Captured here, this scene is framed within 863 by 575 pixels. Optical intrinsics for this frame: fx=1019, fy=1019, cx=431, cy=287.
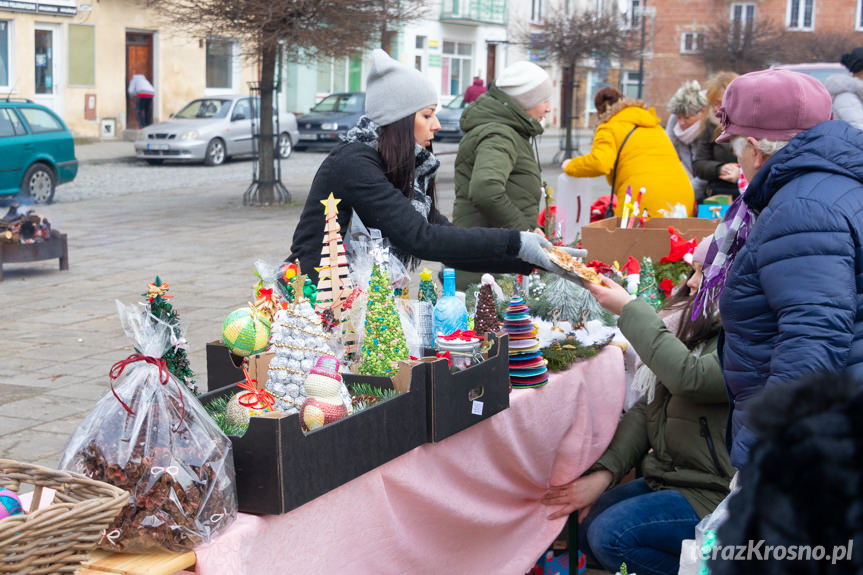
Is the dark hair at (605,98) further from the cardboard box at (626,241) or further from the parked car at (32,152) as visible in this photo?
the parked car at (32,152)

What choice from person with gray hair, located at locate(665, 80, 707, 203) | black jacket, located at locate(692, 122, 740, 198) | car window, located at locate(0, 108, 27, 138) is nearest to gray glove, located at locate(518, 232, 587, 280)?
black jacket, located at locate(692, 122, 740, 198)

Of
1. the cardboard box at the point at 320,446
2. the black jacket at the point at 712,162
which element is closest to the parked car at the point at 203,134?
the black jacket at the point at 712,162

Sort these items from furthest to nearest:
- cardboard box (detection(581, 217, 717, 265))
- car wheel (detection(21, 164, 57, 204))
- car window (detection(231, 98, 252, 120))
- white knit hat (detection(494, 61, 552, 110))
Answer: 1. car window (detection(231, 98, 252, 120))
2. car wheel (detection(21, 164, 57, 204))
3. white knit hat (detection(494, 61, 552, 110))
4. cardboard box (detection(581, 217, 717, 265))

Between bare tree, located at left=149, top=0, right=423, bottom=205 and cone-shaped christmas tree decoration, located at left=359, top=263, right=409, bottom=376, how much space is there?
1099cm

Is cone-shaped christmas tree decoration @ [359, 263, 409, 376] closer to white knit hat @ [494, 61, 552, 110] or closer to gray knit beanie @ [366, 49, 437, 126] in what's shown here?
gray knit beanie @ [366, 49, 437, 126]

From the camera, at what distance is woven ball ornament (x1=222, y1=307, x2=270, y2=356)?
2.82 m

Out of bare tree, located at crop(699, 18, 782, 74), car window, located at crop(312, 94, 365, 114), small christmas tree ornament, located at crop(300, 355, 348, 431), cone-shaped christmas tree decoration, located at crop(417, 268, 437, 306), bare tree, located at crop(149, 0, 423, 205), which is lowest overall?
small christmas tree ornament, located at crop(300, 355, 348, 431)

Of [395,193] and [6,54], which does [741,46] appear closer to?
[6,54]

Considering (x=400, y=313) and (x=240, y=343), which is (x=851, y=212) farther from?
(x=240, y=343)

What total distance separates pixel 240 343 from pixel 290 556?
666 mm

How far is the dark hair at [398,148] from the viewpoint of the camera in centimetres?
340

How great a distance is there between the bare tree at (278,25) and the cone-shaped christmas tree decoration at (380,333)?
1099 cm

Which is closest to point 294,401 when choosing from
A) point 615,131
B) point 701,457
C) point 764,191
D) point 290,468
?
point 290,468

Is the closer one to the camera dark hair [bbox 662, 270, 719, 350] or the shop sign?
dark hair [bbox 662, 270, 719, 350]
